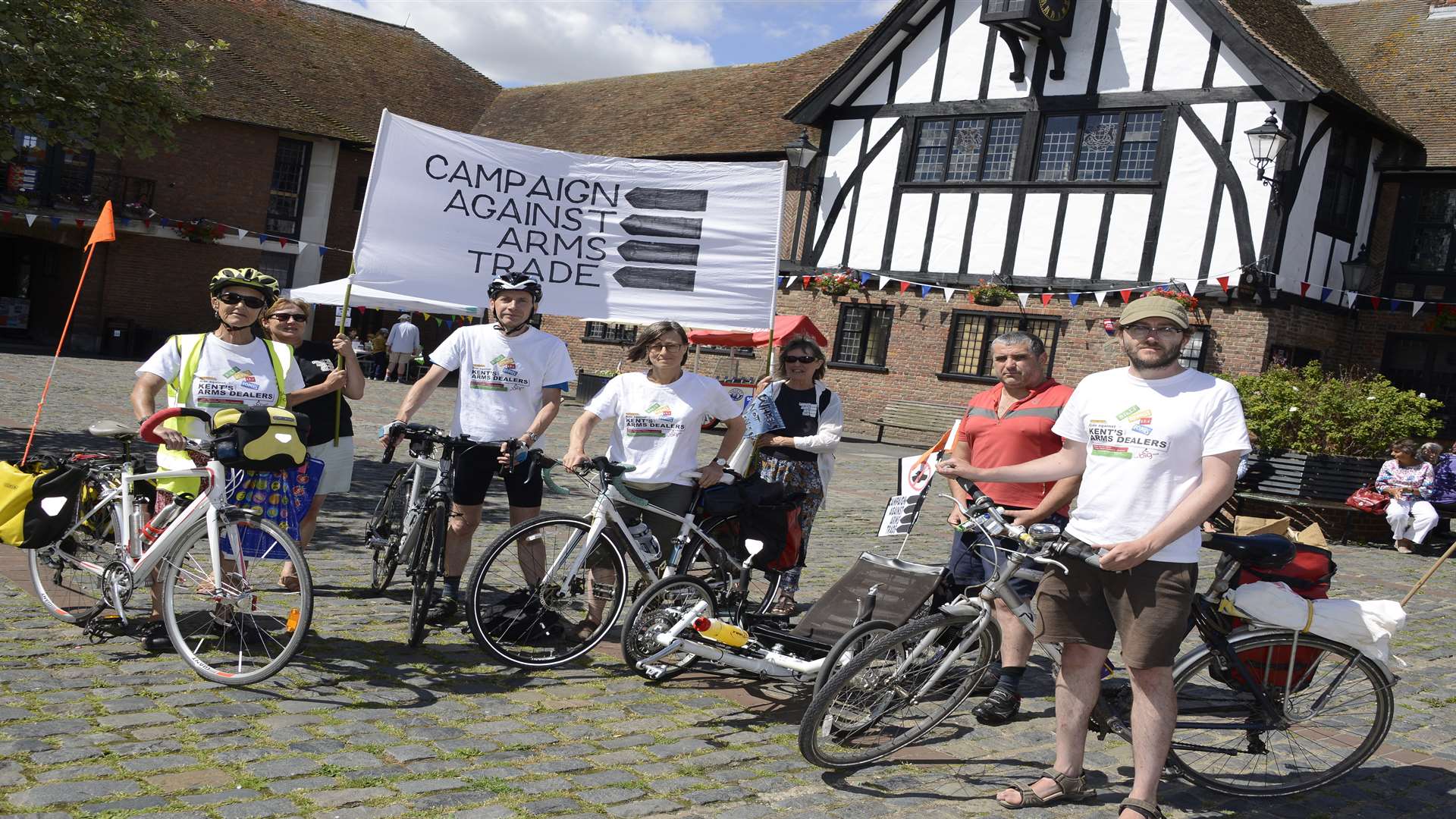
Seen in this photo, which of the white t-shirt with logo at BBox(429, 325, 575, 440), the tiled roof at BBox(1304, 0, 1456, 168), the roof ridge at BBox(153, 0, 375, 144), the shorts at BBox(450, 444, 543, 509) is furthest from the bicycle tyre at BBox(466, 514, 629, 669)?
the roof ridge at BBox(153, 0, 375, 144)

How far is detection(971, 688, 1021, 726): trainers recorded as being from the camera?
5.10 meters

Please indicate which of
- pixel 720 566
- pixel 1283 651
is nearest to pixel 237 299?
pixel 720 566

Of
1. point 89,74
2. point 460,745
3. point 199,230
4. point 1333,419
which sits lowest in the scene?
point 460,745

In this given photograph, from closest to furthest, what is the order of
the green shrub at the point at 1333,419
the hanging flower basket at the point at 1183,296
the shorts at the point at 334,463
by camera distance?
the shorts at the point at 334,463 → the green shrub at the point at 1333,419 → the hanging flower basket at the point at 1183,296

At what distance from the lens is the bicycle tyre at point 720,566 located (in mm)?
5691

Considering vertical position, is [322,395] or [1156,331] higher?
[1156,331]

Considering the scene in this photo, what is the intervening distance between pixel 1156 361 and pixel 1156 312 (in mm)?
171

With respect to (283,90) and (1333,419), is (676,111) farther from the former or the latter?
(1333,419)

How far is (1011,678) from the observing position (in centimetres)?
522

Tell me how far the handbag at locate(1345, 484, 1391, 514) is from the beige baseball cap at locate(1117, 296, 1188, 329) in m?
10.9

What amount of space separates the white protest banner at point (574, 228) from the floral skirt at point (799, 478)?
104 cm

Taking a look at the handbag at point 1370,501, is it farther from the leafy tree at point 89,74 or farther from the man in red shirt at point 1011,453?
the leafy tree at point 89,74

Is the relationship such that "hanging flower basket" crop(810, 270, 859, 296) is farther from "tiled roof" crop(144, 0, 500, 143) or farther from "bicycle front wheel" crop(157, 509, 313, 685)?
"bicycle front wheel" crop(157, 509, 313, 685)

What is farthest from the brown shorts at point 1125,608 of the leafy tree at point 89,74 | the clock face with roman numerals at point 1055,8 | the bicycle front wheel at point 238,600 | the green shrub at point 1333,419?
the clock face with roman numerals at point 1055,8
